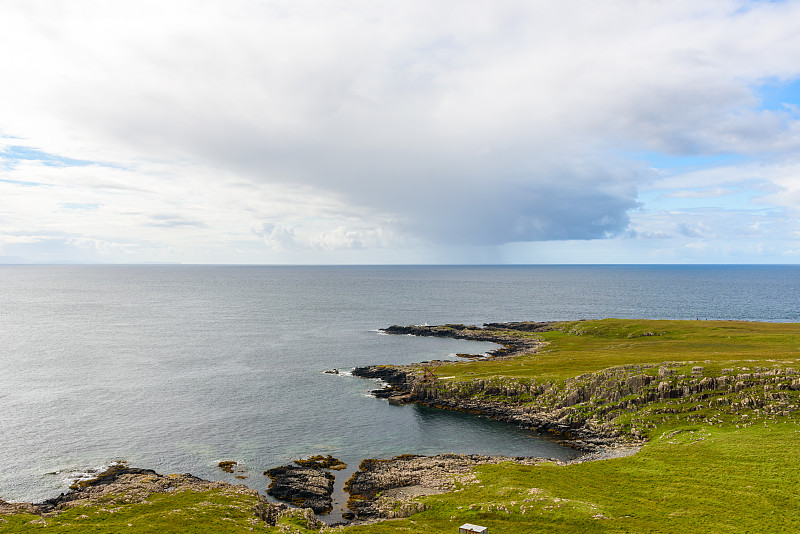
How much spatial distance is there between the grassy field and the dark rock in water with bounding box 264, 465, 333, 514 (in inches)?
296

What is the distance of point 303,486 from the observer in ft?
202

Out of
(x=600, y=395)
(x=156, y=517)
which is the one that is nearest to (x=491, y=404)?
(x=600, y=395)

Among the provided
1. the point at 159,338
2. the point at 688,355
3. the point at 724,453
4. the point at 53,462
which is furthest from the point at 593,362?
the point at 159,338

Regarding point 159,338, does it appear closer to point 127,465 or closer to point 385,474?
point 127,465

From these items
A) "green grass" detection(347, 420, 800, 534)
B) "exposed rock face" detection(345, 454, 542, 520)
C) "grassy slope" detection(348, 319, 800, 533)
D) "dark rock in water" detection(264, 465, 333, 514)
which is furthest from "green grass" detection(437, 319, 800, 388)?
"dark rock in water" detection(264, 465, 333, 514)

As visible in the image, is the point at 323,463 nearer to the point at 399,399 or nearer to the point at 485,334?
the point at 399,399

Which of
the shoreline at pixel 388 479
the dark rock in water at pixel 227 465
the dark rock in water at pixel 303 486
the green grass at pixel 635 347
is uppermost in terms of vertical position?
the green grass at pixel 635 347

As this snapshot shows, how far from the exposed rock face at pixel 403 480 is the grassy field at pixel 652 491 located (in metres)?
2.81

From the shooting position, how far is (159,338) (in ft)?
575

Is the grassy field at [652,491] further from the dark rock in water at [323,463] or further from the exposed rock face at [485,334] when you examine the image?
the exposed rock face at [485,334]

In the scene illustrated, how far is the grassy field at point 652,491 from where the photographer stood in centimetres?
4612

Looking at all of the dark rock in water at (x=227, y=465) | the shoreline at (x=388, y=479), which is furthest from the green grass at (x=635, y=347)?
the dark rock in water at (x=227, y=465)

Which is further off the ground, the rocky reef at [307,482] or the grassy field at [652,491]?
the grassy field at [652,491]

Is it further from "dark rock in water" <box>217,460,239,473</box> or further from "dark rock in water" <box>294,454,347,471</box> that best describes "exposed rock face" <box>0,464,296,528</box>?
"dark rock in water" <box>294,454,347,471</box>
